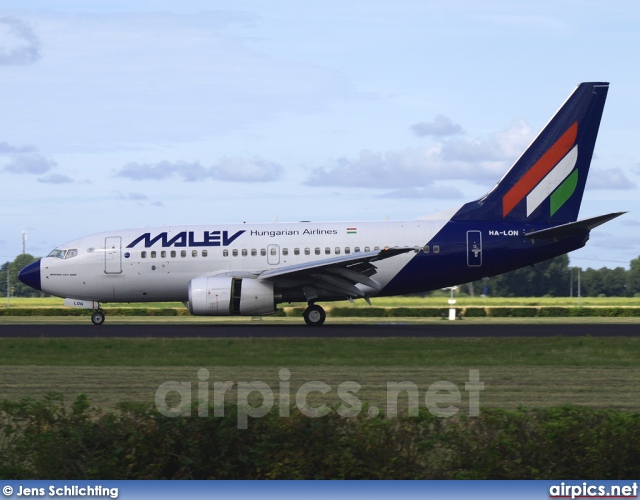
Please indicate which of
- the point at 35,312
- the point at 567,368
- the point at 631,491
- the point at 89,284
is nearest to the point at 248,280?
the point at 89,284

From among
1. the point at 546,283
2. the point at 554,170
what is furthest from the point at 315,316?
the point at 546,283

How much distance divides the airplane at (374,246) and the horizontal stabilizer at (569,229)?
43mm

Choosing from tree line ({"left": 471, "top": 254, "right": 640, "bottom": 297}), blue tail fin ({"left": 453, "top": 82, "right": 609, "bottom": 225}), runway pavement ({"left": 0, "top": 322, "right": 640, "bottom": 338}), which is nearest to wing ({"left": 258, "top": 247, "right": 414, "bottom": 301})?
runway pavement ({"left": 0, "top": 322, "right": 640, "bottom": 338})

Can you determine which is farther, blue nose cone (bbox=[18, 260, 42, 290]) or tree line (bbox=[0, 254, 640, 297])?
tree line (bbox=[0, 254, 640, 297])

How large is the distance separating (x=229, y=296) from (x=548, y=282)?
7291 centimetres

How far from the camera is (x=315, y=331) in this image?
30.8 meters

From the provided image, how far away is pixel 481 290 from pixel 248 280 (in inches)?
1822

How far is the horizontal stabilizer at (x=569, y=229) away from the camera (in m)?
31.5

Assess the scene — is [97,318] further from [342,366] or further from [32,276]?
[342,366]

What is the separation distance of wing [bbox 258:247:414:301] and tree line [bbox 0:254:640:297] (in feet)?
130

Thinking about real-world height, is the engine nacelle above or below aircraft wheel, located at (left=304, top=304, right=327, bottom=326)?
above

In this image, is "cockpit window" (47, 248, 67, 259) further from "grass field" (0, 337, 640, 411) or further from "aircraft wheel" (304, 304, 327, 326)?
"aircraft wheel" (304, 304, 327, 326)

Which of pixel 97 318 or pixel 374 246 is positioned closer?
pixel 374 246

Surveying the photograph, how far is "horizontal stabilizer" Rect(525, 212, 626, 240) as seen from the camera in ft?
104
